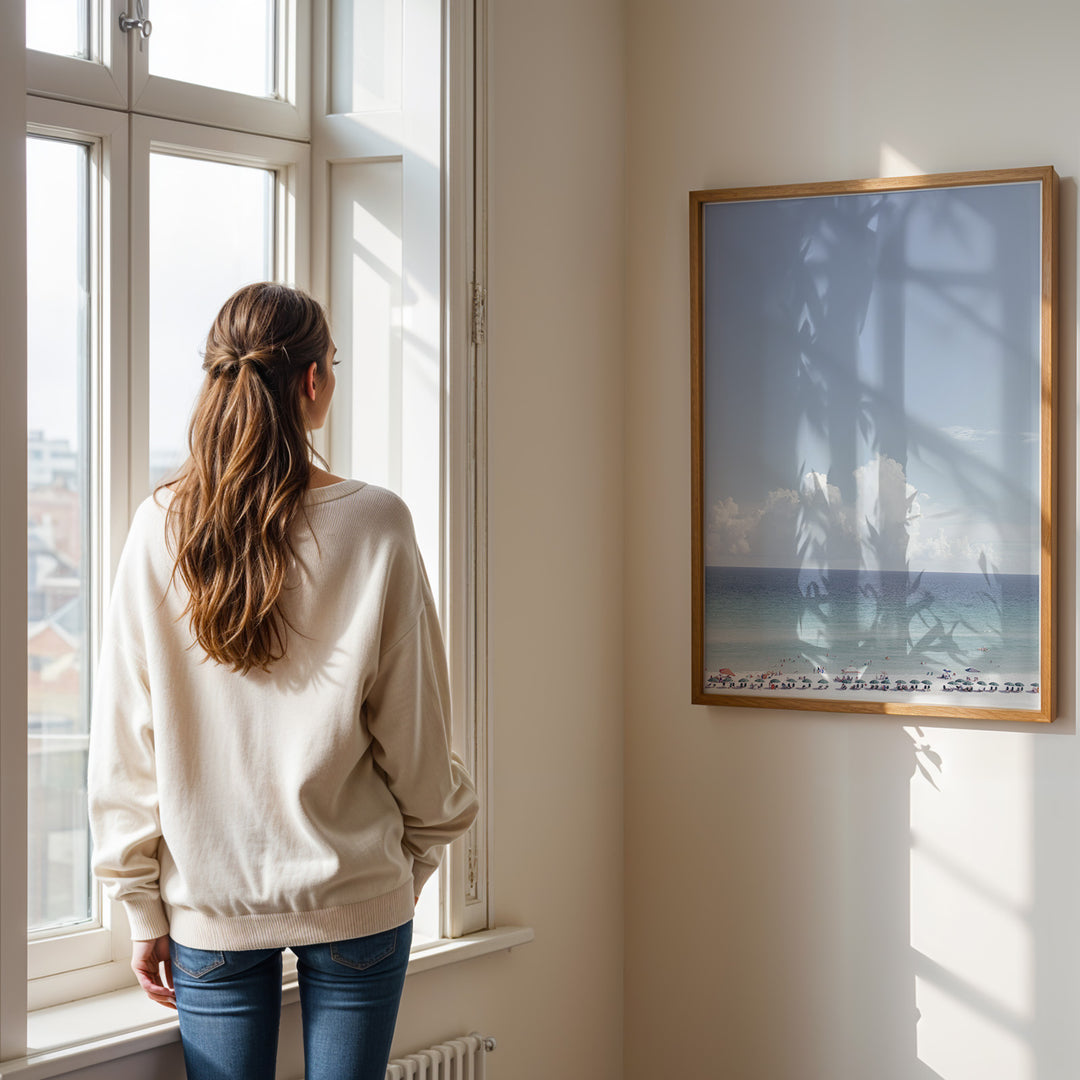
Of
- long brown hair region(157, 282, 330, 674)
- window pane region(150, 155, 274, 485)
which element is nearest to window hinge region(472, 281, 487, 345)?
window pane region(150, 155, 274, 485)

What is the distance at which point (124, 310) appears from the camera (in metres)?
1.84

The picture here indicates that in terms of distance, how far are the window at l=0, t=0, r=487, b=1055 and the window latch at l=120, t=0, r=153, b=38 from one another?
0.02m

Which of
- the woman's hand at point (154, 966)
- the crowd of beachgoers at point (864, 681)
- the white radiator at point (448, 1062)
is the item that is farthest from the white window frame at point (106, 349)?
the crowd of beachgoers at point (864, 681)

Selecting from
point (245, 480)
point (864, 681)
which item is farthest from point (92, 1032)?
point (864, 681)

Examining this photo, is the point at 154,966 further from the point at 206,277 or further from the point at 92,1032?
the point at 206,277

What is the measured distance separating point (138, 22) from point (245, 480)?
2.84 feet

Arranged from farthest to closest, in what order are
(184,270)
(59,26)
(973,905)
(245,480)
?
(973,905) → (184,270) → (59,26) → (245,480)

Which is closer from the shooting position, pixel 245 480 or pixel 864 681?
pixel 245 480

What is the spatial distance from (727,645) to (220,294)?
120 cm

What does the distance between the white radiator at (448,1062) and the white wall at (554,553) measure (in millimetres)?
37

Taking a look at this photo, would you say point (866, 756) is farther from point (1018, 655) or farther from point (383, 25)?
point (383, 25)

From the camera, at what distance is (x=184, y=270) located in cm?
194

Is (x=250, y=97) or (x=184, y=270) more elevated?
(x=250, y=97)

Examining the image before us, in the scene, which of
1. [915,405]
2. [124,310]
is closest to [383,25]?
[124,310]
